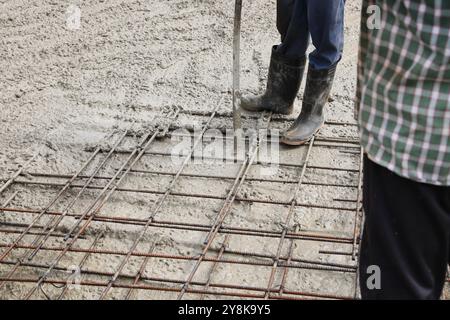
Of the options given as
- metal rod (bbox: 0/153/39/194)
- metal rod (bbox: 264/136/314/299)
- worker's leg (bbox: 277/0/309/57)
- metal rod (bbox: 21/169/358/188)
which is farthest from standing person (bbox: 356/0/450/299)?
metal rod (bbox: 0/153/39/194)

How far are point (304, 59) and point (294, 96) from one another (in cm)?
22

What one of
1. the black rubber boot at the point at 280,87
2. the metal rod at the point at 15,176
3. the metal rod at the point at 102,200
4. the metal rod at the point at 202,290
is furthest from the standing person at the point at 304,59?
the metal rod at the point at 15,176

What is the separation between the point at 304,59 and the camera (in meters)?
3.15

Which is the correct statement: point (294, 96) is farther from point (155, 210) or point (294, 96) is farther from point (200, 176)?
point (155, 210)

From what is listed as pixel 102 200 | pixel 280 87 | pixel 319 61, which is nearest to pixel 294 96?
pixel 280 87

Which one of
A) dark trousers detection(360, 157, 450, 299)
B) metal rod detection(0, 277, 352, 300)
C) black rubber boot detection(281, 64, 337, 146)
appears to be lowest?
metal rod detection(0, 277, 352, 300)

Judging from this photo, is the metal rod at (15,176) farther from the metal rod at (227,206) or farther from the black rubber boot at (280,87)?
the black rubber boot at (280,87)

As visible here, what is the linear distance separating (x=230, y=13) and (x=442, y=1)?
10.9 feet

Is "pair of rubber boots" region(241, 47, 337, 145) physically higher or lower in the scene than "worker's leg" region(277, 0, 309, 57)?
lower

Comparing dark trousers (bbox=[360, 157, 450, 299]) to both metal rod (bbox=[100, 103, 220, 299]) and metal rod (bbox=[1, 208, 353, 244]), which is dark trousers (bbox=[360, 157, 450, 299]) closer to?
metal rod (bbox=[1, 208, 353, 244])

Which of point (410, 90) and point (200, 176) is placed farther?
point (200, 176)

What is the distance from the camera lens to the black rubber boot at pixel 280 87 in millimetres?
3156

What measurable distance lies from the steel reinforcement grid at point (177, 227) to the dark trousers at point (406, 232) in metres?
0.66

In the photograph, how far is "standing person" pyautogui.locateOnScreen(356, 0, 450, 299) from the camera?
129cm
